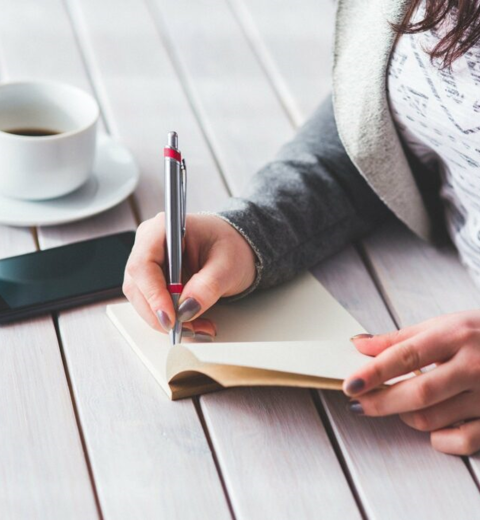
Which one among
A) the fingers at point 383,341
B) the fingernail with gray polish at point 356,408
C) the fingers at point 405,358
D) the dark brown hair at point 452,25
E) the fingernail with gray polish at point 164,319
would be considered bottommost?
the fingernail with gray polish at point 164,319

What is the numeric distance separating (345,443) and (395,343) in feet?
0.31

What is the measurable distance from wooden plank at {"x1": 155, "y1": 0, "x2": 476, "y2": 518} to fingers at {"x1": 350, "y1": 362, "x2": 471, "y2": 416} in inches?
1.3

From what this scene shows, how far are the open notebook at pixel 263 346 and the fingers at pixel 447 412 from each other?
6cm

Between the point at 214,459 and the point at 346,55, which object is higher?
the point at 346,55

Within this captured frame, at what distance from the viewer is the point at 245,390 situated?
674 mm

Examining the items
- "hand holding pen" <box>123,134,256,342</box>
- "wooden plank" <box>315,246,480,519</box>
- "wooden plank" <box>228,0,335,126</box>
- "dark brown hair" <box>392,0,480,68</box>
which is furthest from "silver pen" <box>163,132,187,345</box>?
"wooden plank" <box>228,0,335,126</box>

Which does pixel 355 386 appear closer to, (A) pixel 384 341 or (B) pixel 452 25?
(A) pixel 384 341

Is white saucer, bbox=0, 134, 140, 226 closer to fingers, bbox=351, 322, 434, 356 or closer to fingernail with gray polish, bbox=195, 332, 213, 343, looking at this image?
fingernail with gray polish, bbox=195, 332, 213, 343

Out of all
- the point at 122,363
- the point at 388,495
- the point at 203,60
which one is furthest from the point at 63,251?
the point at 203,60

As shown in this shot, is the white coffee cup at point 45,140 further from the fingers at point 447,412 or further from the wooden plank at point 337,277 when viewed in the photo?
the fingers at point 447,412

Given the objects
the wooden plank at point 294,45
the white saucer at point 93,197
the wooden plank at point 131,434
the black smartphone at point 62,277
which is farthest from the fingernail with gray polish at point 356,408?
the wooden plank at point 294,45

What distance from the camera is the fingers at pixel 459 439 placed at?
2.08 feet

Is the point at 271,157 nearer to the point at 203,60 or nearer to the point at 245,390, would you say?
the point at 203,60

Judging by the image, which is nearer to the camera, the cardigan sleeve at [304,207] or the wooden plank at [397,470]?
the wooden plank at [397,470]
